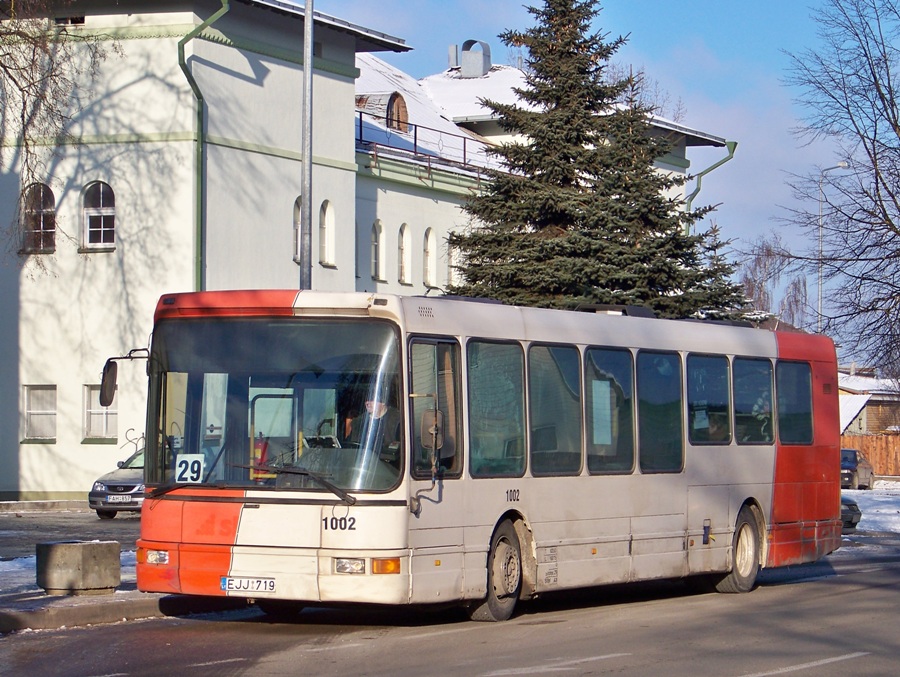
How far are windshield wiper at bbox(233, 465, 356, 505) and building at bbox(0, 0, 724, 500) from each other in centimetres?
2139

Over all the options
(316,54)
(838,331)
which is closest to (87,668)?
(838,331)

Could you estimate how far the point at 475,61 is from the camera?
6209 centimetres

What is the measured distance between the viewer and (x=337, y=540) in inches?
460

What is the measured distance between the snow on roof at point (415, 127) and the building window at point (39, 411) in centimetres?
1336

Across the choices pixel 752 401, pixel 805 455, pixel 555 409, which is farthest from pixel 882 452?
pixel 555 409

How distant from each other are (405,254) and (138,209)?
11.2 m

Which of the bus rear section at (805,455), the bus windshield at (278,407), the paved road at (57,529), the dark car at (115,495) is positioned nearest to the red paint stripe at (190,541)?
the bus windshield at (278,407)

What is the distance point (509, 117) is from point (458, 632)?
68.8ft

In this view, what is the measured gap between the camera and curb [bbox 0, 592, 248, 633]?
39.4ft

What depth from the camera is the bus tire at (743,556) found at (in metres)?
17.1

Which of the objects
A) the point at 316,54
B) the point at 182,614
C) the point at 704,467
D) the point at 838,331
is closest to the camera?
the point at 182,614

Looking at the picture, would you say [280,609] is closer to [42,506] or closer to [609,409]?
[609,409]

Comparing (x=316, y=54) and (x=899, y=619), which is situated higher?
(x=316, y=54)

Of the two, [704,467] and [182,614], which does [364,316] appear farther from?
[704,467]
